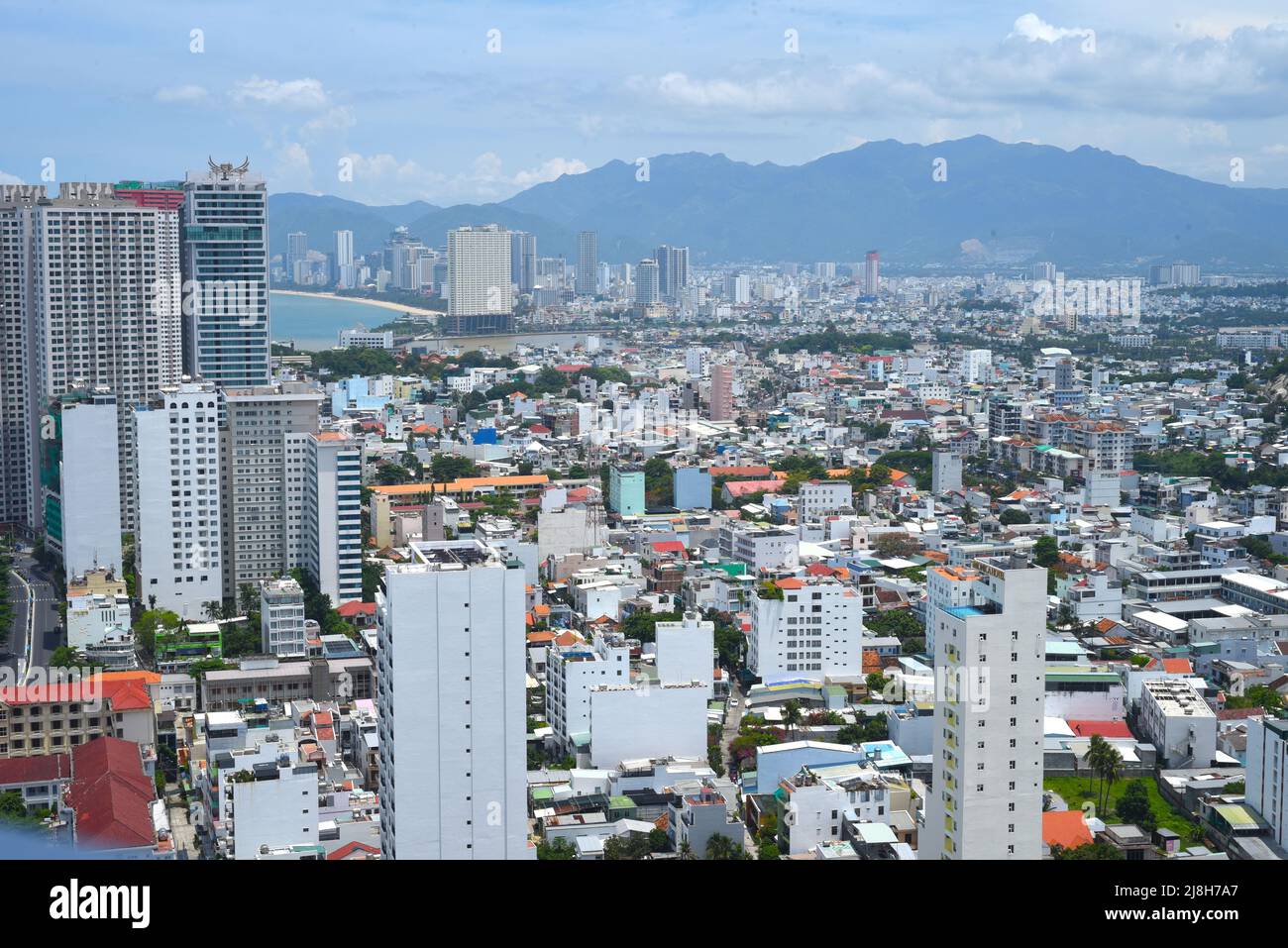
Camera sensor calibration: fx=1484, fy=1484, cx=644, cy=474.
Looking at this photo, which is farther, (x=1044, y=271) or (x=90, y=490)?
(x=1044, y=271)

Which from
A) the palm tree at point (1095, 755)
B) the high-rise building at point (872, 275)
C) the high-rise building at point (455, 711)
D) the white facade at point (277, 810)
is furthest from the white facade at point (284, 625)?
the high-rise building at point (872, 275)

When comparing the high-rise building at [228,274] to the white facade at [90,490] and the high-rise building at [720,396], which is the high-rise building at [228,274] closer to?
the white facade at [90,490]

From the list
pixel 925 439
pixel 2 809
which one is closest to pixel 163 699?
pixel 2 809

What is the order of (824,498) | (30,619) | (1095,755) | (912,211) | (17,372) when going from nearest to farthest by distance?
(1095,755) → (30,619) → (17,372) → (824,498) → (912,211)

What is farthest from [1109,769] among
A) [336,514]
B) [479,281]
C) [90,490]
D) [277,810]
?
[479,281]

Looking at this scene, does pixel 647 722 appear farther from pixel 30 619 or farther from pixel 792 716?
pixel 30 619

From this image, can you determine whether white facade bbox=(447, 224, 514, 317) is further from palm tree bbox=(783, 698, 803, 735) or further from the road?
palm tree bbox=(783, 698, 803, 735)

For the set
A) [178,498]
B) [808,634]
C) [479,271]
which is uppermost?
[479,271]
